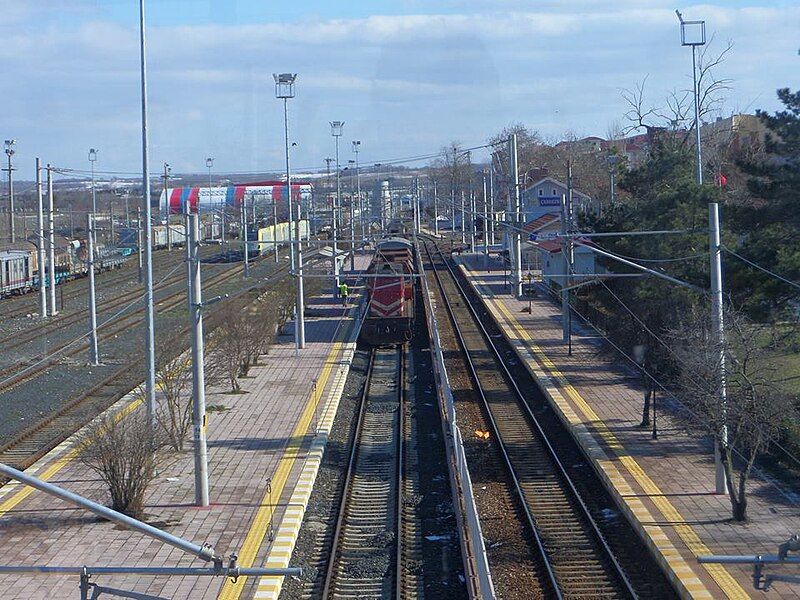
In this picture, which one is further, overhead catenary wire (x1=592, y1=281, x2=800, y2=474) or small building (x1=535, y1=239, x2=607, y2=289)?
small building (x1=535, y1=239, x2=607, y2=289)

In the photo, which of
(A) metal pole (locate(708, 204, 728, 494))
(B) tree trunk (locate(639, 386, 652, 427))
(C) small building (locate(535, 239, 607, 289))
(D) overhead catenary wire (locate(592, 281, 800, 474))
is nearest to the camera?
(A) metal pole (locate(708, 204, 728, 494))

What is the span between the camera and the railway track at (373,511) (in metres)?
9.13

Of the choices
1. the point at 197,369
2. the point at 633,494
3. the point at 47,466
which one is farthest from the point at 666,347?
the point at 47,466

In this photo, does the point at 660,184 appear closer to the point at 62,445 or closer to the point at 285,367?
the point at 285,367

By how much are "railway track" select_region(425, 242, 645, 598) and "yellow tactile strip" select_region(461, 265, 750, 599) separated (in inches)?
16.3

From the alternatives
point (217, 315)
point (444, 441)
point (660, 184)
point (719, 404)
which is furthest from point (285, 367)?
point (719, 404)

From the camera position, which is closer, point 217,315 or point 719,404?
point 719,404

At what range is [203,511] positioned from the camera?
10750mm

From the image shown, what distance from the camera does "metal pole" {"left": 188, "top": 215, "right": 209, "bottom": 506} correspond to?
10484 millimetres

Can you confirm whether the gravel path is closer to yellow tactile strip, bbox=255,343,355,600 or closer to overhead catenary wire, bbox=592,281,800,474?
yellow tactile strip, bbox=255,343,355,600

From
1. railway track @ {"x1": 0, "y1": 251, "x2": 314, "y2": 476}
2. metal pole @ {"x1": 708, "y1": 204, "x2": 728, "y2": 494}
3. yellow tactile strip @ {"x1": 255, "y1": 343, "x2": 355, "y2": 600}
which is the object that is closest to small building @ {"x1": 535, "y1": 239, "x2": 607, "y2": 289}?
yellow tactile strip @ {"x1": 255, "y1": 343, "x2": 355, "y2": 600}

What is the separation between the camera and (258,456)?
43.5 ft

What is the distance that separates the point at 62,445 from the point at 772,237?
411 inches

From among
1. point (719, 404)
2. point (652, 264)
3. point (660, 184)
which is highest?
point (660, 184)
